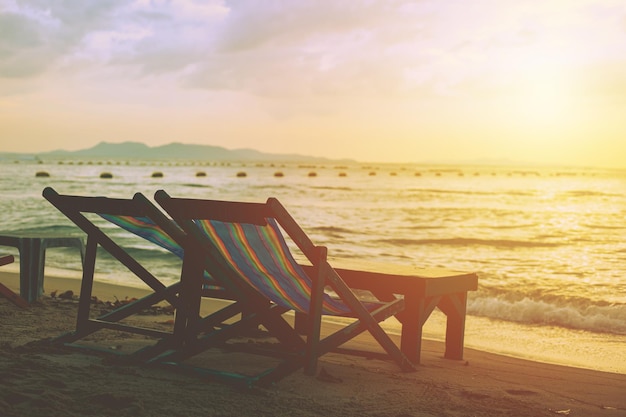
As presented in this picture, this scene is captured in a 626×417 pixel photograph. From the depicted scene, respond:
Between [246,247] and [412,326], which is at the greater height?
[246,247]

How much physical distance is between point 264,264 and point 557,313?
549 cm

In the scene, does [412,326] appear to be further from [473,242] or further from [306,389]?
[473,242]

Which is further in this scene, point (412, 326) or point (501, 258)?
point (501, 258)

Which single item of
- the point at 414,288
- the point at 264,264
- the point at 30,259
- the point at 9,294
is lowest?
the point at 9,294

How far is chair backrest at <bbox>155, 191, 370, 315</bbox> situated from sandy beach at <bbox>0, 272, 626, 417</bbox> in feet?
1.71

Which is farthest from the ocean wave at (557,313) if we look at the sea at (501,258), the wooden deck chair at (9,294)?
the wooden deck chair at (9,294)

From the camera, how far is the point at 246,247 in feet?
12.6

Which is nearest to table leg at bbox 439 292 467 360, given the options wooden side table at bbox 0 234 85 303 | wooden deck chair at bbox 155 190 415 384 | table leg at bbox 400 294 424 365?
table leg at bbox 400 294 424 365

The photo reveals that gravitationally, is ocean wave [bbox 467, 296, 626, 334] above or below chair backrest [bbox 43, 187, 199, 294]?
below

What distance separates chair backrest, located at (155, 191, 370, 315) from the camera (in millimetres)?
3711

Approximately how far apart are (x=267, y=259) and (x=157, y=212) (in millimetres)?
660

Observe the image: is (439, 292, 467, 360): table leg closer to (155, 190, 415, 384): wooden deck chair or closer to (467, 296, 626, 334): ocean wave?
(155, 190, 415, 384): wooden deck chair

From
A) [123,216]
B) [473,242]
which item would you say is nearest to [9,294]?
[123,216]

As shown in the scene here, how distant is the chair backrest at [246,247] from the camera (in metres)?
3.71
